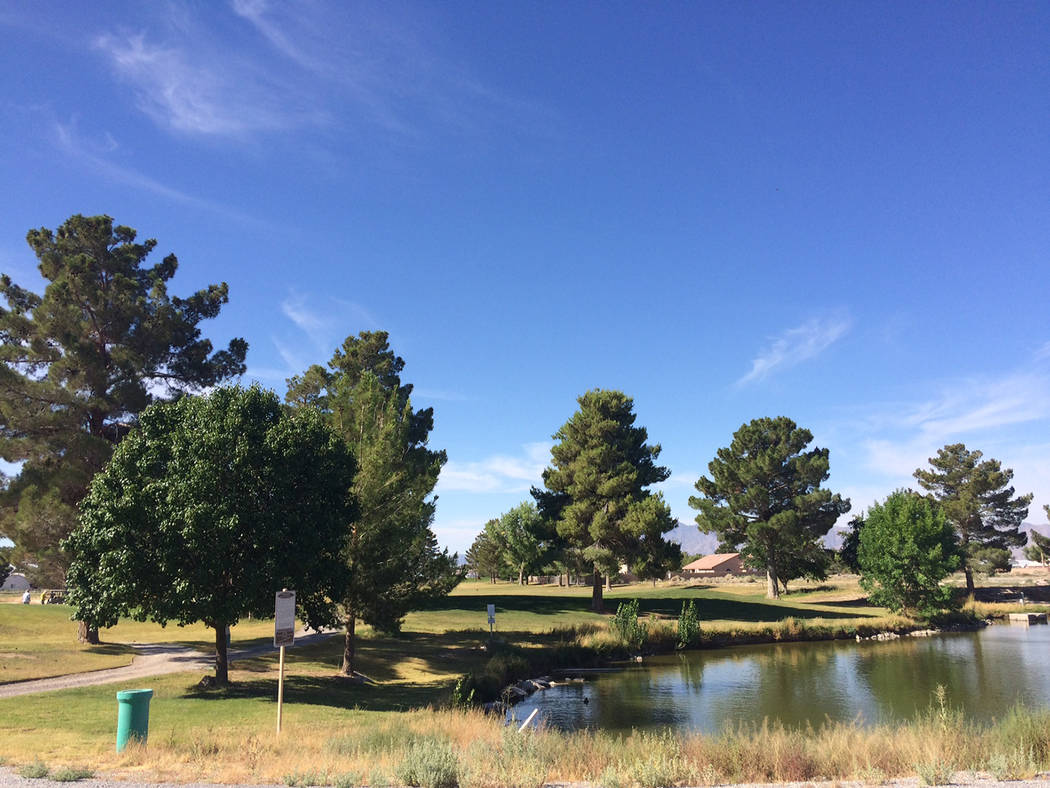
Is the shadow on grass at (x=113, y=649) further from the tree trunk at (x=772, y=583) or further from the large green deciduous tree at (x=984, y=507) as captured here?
the large green deciduous tree at (x=984, y=507)

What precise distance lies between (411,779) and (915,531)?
56.9 meters

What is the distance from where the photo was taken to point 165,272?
127 ft

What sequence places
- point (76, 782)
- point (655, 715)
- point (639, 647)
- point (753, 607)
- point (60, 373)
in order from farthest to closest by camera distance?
1. point (753, 607)
2. point (639, 647)
3. point (60, 373)
4. point (655, 715)
5. point (76, 782)

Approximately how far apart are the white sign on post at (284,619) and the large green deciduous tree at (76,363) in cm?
2047

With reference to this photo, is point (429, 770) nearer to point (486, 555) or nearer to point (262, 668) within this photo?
point (262, 668)

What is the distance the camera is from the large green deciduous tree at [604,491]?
5475 centimetres

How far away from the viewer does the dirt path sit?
922 inches

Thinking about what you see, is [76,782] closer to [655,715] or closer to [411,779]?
[411,779]

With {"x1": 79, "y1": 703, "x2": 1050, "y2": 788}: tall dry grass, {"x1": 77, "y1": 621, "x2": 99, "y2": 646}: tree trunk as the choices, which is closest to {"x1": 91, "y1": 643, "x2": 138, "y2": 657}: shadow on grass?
{"x1": 77, "y1": 621, "x2": 99, "y2": 646}: tree trunk

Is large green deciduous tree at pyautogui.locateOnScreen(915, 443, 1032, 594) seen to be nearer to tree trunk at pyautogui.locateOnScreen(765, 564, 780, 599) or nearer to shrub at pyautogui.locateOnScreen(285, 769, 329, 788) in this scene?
tree trunk at pyautogui.locateOnScreen(765, 564, 780, 599)

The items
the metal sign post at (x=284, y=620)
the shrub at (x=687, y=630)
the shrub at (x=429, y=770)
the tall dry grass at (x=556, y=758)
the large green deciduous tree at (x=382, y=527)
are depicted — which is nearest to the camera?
the shrub at (x=429, y=770)

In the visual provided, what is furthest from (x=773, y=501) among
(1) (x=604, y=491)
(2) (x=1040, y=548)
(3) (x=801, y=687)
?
(2) (x=1040, y=548)

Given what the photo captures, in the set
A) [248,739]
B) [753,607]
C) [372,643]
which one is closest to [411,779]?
[248,739]

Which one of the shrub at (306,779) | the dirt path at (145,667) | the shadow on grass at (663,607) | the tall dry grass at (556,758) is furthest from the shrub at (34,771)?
the shadow on grass at (663,607)
